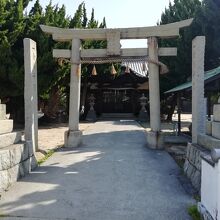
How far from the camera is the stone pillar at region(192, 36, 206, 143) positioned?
8781mm

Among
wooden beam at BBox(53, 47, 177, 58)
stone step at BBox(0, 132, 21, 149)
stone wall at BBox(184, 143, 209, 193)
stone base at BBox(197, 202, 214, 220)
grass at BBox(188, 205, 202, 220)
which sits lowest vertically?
grass at BBox(188, 205, 202, 220)

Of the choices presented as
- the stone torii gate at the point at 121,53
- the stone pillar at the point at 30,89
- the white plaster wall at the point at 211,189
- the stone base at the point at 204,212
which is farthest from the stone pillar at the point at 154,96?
the white plaster wall at the point at 211,189

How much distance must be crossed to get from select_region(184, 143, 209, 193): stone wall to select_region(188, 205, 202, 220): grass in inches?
40.0

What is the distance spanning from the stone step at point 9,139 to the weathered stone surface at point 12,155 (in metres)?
0.11

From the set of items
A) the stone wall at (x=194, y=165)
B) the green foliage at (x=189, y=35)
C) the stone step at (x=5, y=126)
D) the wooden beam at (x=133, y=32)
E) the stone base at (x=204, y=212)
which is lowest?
the stone base at (x=204, y=212)

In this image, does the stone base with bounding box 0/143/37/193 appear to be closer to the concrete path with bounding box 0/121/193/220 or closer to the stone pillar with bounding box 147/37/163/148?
the concrete path with bounding box 0/121/193/220

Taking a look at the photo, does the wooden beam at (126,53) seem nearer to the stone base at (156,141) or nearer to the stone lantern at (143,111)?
the stone base at (156,141)

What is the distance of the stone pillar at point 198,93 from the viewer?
28.8ft

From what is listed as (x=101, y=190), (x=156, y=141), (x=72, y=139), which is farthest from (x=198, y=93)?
(x=72, y=139)

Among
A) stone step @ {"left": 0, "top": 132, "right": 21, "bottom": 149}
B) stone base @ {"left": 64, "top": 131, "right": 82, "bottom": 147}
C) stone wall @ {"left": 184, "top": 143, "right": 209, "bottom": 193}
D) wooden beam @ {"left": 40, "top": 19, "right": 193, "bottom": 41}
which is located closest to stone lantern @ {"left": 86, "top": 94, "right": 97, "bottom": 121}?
stone base @ {"left": 64, "top": 131, "right": 82, "bottom": 147}

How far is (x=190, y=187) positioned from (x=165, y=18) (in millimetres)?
21664

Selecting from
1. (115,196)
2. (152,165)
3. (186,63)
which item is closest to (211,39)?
(186,63)

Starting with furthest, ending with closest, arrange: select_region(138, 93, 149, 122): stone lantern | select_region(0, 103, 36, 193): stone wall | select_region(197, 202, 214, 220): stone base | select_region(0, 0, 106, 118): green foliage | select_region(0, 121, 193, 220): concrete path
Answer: select_region(138, 93, 149, 122): stone lantern < select_region(0, 0, 106, 118): green foliage < select_region(0, 103, 36, 193): stone wall < select_region(0, 121, 193, 220): concrete path < select_region(197, 202, 214, 220): stone base

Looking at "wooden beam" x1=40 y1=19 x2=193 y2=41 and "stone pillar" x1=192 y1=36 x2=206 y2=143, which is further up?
"wooden beam" x1=40 y1=19 x2=193 y2=41
